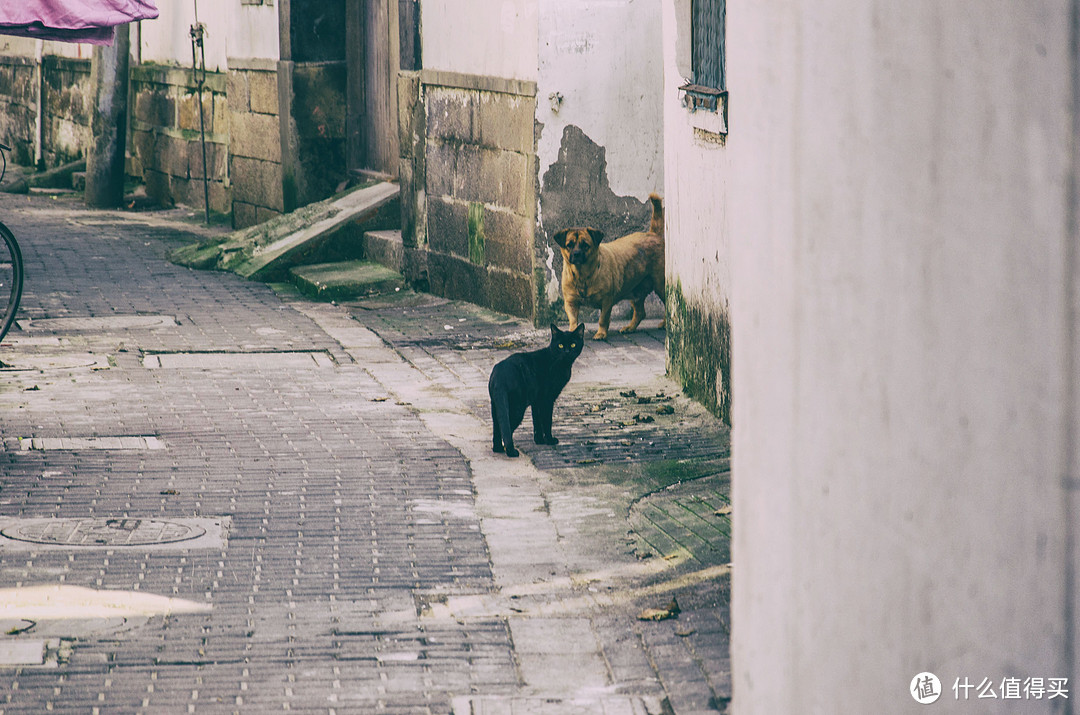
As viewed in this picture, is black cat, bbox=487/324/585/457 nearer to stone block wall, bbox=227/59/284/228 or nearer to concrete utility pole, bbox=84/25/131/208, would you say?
stone block wall, bbox=227/59/284/228

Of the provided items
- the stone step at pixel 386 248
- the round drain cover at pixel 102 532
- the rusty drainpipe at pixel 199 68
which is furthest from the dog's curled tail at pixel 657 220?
the rusty drainpipe at pixel 199 68

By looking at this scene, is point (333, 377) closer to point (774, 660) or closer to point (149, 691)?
point (149, 691)

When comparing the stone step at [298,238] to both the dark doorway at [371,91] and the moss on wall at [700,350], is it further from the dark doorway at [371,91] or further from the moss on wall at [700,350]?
the moss on wall at [700,350]

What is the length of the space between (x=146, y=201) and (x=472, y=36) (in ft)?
33.1

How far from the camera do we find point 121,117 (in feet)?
62.4

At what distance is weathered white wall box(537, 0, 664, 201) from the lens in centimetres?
1014

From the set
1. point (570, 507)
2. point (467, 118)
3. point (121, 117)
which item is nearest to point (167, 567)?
point (570, 507)

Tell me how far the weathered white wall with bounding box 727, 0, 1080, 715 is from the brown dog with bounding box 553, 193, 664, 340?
7.27 m

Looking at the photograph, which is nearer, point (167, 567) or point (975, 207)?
point (975, 207)

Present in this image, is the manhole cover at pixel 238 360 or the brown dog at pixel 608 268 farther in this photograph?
the brown dog at pixel 608 268

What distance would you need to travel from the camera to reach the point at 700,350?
26.0ft
